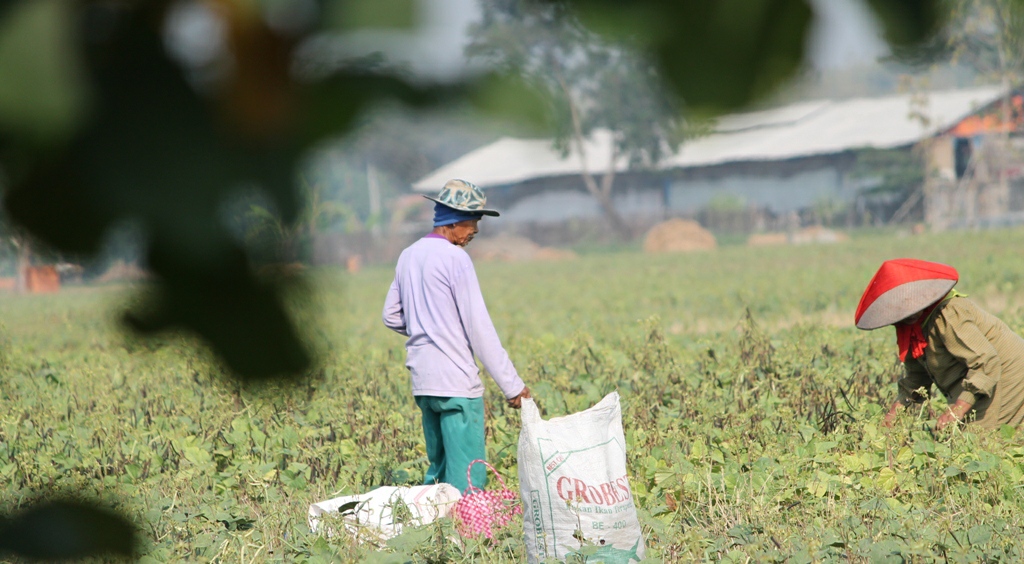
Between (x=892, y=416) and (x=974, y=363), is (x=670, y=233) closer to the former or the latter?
(x=974, y=363)

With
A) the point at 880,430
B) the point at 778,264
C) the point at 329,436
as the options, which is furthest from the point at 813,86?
the point at 778,264

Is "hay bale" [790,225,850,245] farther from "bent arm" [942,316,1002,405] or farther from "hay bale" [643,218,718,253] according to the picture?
"hay bale" [643,218,718,253]

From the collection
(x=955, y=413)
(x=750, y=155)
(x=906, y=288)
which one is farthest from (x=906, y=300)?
(x=750, y=155)

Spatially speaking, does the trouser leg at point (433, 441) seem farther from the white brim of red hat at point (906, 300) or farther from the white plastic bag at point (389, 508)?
the white brim of red hat at point (906, 300)

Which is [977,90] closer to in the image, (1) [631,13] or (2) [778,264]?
(1) [631,13]

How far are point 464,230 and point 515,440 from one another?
1.29 meters

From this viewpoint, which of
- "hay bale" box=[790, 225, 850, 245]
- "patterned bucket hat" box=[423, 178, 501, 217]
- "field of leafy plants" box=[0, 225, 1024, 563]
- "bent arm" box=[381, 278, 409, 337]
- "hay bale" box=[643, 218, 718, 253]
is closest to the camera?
"hay bale" box=[643, 218, 718, 253]

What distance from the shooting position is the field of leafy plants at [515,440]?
293 centimetres

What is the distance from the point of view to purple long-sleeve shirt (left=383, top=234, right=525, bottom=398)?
3.81 m

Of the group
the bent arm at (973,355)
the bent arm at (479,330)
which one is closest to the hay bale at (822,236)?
the bent arm at (973,355)

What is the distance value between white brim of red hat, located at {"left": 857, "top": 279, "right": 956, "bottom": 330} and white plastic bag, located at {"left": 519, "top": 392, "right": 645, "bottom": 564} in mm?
1751

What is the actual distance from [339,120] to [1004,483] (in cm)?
375

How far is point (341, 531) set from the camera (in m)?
3.45

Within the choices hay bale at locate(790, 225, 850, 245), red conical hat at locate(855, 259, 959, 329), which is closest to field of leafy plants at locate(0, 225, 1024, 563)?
red conical hat at locate(855, 259, 959, 329)
